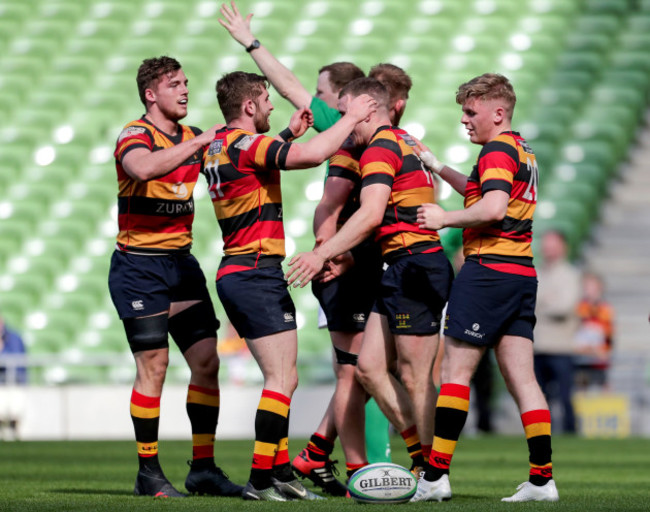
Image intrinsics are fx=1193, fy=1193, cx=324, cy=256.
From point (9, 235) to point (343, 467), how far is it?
971 centimetres

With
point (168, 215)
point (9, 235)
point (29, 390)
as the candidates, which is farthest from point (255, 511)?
point (9, 235)

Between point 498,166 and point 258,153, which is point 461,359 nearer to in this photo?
point 498,166

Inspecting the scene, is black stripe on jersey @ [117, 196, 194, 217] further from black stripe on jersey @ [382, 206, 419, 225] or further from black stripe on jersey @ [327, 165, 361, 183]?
black stripe on jersey @ [382, 206, 419, 225]

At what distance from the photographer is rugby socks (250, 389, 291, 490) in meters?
5.63

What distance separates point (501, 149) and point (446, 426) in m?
1.31

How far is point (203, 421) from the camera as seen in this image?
6.26m

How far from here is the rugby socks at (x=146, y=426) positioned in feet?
19.9

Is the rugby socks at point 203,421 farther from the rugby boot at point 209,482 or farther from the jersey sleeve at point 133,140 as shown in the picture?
the jersey sleeve at point 133,140

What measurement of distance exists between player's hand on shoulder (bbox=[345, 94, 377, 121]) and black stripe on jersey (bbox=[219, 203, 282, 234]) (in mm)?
585

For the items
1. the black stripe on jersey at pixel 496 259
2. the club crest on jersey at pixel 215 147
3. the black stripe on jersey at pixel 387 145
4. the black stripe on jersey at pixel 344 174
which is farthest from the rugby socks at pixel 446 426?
the club crest on jersey at pixel 215 147

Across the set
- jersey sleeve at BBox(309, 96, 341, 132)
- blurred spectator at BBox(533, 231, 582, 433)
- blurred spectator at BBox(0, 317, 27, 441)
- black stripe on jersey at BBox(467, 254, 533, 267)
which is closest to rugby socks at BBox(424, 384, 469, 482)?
black stripe on jersey at BBox(467, 254, 533, 267)

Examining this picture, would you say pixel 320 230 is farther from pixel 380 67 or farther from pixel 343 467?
pixel 343 467

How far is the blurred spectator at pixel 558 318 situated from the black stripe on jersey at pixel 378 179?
606 cm

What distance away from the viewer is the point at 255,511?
5.04 m
